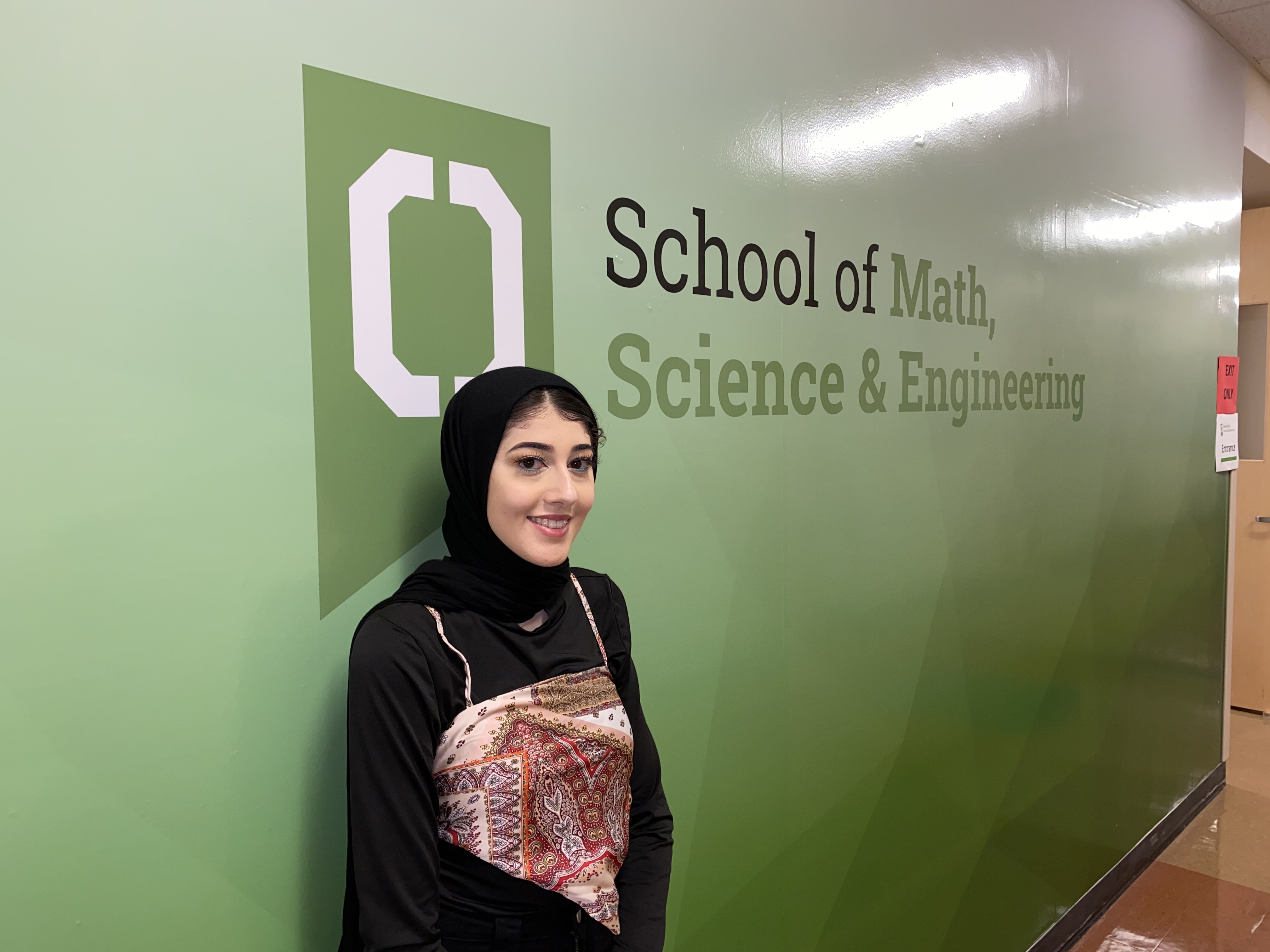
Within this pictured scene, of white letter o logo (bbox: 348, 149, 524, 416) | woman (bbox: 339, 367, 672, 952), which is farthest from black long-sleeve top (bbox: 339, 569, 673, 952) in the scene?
white letter o logo (bbox: 348, 149, 524, 416)

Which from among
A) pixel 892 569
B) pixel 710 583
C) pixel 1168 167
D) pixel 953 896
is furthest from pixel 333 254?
pixel 1168 167

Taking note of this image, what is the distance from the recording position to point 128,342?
1017 mm

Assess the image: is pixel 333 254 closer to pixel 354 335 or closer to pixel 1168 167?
pixel 354 335

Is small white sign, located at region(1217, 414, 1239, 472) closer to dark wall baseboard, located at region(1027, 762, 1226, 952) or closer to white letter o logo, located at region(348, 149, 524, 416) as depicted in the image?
dark wall baseboard, located at region(1027, 762, 1226, 952)

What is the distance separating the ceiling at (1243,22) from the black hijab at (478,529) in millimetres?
3576

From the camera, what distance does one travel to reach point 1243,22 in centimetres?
353

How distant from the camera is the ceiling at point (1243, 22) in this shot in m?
3.38

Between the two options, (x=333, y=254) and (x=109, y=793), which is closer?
(x=109, y=793)

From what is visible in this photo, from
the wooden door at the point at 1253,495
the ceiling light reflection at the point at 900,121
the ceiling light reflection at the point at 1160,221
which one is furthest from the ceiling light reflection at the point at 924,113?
the wooden door at the point at 1253,495

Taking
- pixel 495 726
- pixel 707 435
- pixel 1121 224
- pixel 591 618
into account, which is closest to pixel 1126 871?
pixel 1121 224

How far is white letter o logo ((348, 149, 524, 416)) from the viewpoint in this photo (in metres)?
1.20

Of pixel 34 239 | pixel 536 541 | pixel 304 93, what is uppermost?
pixel 304 93

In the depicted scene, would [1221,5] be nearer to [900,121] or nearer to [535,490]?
[900,121]

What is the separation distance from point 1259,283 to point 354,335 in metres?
5.39
